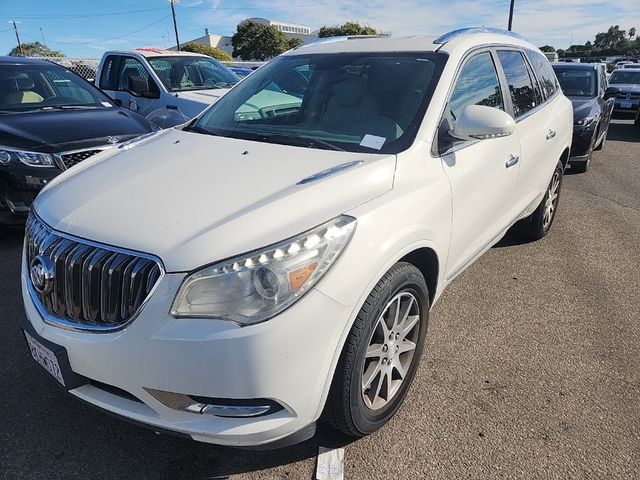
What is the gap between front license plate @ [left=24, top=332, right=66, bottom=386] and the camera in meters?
2.00

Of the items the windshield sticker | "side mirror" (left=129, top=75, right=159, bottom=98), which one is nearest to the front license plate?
the windshield sticker

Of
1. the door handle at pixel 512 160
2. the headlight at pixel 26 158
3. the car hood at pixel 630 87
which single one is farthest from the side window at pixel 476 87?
the car hood at pixel 630 87

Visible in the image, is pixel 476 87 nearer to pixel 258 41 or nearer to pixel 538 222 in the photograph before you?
pixel 538 222

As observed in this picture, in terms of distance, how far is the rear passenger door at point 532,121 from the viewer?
3598 mm

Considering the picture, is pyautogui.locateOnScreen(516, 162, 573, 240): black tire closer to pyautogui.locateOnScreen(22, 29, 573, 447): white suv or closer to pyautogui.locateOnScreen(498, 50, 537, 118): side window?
pyautogui.locateOnScreen(498, 50, 537, 118): side window

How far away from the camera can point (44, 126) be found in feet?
16.0

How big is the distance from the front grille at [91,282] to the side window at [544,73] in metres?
3.72

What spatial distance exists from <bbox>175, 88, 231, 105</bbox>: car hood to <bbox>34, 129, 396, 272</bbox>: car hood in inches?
173

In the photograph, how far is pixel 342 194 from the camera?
81.9 inches

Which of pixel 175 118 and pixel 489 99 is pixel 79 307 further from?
pixel 175 118

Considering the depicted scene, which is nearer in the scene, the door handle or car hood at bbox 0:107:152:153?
the door handle

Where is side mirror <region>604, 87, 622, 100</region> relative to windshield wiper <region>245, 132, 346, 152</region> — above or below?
below

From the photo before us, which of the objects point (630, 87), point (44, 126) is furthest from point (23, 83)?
point (630, 87)

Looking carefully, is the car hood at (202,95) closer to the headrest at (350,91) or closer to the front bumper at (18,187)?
the front bumper at (18,187)
